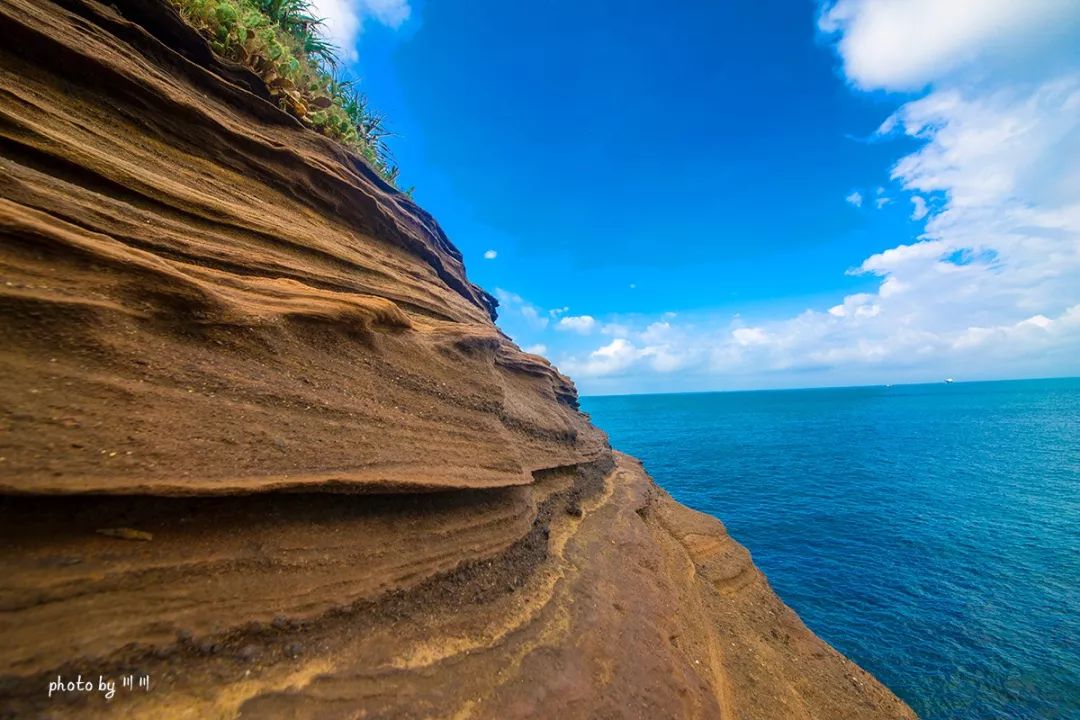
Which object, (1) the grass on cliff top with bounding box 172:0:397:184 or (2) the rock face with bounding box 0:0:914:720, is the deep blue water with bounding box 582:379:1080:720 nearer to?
(2) the rock face with bounding box 0:0:914:720

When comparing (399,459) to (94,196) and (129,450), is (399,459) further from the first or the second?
(94,196)

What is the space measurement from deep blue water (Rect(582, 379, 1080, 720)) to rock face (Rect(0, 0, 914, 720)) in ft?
28.4

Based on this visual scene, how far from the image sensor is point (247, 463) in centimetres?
597

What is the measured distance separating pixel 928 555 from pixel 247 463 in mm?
38135

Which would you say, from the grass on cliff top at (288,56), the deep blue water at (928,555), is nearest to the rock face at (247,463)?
the grass on cliff top at (288,56)

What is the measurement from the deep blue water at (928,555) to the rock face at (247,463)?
8.67 m

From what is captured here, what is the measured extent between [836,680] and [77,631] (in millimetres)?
17462

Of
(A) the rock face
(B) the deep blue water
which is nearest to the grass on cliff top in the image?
(A) the rock face

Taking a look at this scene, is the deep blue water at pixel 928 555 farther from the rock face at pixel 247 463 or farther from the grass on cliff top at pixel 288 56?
the grass on cliff top at pixel 288 56

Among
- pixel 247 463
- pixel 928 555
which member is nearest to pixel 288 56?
pixel 247 463

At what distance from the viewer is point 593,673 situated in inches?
301

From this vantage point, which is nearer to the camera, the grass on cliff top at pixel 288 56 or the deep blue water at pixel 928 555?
the grass on cliff top at pixel 288 56

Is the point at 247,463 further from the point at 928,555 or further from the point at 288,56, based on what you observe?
the point at 928,555

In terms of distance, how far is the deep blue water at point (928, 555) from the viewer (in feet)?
53.9
